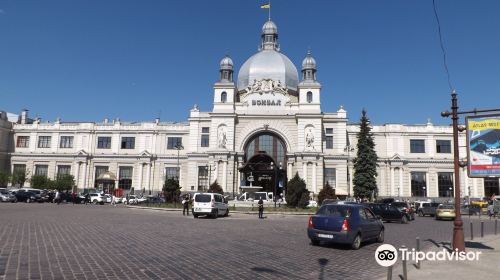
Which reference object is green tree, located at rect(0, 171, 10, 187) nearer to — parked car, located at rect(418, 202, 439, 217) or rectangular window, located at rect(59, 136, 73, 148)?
rectangular window, located at rect(59, 136, 73, 148)

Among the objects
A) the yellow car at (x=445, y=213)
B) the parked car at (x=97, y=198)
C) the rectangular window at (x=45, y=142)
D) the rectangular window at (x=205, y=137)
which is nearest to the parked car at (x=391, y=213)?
the yellow car at (x=445, y=213)

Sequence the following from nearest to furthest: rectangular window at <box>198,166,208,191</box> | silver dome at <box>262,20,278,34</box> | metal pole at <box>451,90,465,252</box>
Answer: metal pole at <box>451,90,465,252</box>, rectangular window at <box>198,166,208,191</box>, silver dome at <box>262,20,278,34</box>

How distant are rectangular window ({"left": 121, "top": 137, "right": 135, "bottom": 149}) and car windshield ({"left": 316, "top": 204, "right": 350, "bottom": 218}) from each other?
57558 millimetres

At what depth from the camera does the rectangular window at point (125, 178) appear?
6588 centimetres

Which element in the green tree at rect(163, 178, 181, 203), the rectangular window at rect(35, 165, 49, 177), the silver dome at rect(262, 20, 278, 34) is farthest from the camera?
the silver dome at rect(262, 20, 278, 34)

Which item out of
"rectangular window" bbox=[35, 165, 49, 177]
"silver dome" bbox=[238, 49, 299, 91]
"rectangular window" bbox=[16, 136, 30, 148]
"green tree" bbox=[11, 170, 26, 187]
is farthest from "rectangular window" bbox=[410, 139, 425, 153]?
"rectangular window" bbox=[16, 136, 30, 148]

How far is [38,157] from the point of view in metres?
67.5

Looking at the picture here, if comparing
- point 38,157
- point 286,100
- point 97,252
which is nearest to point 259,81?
point 286,100

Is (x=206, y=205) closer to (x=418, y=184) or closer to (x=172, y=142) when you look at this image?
(x=172, y=142)

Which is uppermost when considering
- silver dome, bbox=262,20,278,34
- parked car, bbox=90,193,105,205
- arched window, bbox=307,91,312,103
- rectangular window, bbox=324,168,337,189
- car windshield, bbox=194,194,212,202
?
silver dome, bbox=262,20,278,34

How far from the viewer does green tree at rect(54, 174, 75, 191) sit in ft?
205

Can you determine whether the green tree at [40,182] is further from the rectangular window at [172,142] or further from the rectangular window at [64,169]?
the rectangular window at [172,142]

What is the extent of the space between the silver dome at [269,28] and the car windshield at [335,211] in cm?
6307

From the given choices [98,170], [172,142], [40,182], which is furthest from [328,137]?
[40,182]
